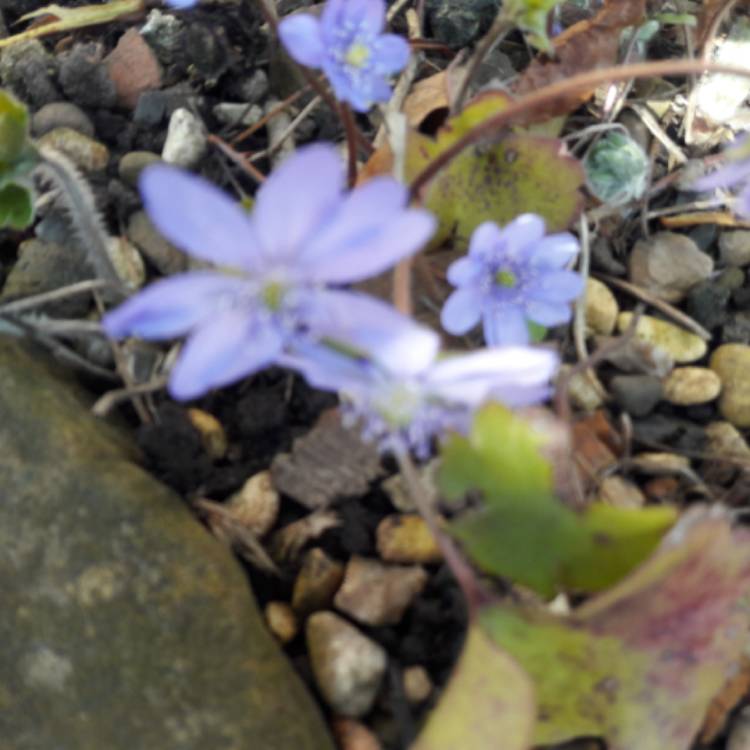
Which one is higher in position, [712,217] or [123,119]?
[123,119]

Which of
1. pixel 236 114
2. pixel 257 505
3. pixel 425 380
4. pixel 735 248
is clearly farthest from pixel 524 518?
pixel 236 114

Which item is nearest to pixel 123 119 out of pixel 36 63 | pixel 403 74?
pixel 36 63

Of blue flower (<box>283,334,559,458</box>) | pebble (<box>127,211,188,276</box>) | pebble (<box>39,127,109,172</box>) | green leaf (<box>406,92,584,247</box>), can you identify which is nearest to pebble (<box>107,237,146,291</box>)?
pebble (<box>127,211,188,276</box>)

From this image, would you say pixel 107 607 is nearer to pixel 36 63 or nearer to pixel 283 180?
pixel 283 180

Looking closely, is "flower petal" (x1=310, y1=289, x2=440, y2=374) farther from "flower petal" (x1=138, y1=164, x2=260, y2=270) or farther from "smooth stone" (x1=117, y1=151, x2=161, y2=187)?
"smooth stone" (x1=117, y1=151, x2=161, y2=187)

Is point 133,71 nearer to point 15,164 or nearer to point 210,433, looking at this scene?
point 15,164

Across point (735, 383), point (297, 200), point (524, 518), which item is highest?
point (297, 200)

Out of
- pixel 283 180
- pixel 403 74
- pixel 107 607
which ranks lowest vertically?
pixel 107 607
